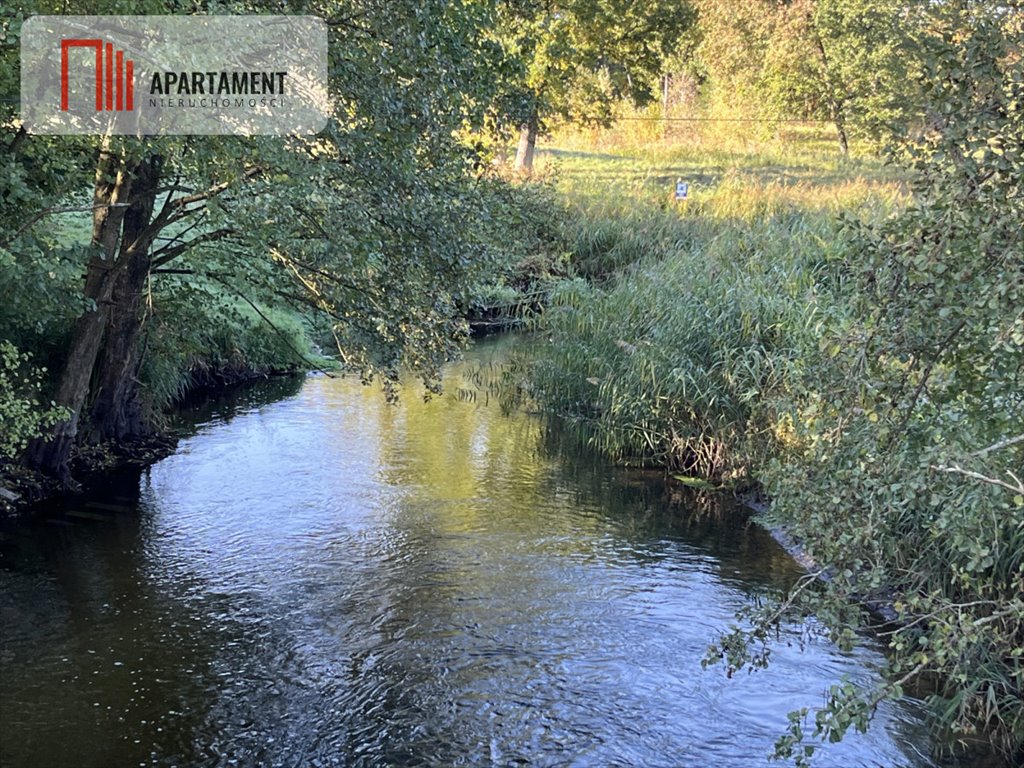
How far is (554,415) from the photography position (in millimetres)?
12273

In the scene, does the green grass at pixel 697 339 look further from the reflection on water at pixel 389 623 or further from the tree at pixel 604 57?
the tree at pixel 604 57

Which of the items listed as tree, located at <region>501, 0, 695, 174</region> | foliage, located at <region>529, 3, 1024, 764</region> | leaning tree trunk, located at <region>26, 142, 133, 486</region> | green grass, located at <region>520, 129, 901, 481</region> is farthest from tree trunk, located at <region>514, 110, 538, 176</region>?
foliage, located at <region>529, 3, 1024, 764</region>

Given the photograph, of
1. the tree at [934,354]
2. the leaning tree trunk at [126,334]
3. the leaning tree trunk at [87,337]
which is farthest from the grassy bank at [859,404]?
the leaning tree trunk at [87,337]

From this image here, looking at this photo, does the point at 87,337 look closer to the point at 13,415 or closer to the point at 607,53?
the point at 13,415

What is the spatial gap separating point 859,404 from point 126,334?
25.6 ft

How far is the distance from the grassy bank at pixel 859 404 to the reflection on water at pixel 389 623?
2.25 ft

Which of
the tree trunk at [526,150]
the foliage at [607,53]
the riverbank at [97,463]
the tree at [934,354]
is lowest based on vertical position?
the riverbank at [97,463]

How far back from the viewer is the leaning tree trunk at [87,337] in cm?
836

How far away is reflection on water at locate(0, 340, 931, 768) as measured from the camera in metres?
5.30

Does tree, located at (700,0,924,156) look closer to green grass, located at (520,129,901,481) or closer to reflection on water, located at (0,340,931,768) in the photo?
green grass, located at (520,129,901,481)

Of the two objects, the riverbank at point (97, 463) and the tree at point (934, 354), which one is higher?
the tree at point (934, 354)

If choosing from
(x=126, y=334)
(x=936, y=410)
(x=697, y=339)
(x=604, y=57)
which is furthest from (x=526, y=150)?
(x=936, y=410)

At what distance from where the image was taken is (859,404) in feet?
12.1

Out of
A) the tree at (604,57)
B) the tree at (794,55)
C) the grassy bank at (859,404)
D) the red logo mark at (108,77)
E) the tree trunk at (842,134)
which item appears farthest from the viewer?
the tree trunk at (842,134)
